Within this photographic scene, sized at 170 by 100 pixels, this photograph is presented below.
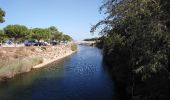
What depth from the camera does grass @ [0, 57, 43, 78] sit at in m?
44.9

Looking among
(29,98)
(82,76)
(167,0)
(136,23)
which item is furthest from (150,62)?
(82,76)

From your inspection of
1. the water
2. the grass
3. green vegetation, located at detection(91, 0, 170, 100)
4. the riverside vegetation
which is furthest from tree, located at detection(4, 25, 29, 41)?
green vegetation, located at detection(91, 0, 170, 100)

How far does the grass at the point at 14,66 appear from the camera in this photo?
147ft

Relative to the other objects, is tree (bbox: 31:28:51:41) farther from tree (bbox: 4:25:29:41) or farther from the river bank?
the river bank

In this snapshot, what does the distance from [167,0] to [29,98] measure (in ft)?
66.9

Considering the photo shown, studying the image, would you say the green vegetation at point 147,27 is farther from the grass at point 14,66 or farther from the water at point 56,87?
the grass at point 14,66

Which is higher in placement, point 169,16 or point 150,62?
point 169,16

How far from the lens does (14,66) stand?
48875 mm

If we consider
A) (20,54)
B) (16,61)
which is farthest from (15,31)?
(16,61)

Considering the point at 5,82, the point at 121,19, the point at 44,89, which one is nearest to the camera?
the point at 121,19

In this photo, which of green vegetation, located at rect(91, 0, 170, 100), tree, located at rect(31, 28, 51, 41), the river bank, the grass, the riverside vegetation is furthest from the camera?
tree, located at rect(31, 28, 51, 41)

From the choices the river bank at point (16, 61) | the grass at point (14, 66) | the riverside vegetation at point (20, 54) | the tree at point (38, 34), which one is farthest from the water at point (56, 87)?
the tree at point (38, 34)

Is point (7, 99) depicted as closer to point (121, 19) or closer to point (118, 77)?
point (118, 77)

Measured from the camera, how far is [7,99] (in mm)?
31688
